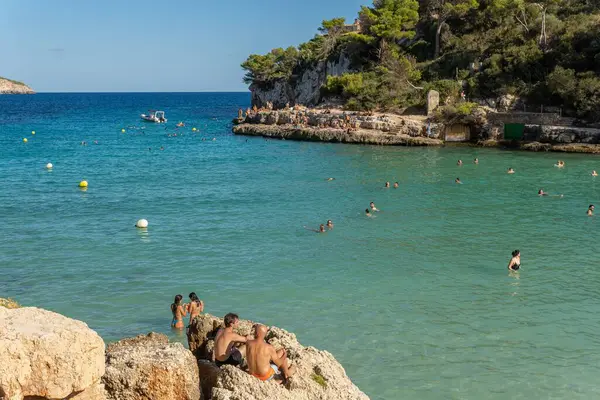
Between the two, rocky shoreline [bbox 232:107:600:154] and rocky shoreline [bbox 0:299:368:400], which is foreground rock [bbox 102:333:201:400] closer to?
rocky shoreline [bbox 0:299:368:400]

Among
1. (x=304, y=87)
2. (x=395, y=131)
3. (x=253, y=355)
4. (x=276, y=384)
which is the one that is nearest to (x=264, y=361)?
(x=253, y=355)

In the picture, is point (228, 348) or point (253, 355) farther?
point (228, 348)

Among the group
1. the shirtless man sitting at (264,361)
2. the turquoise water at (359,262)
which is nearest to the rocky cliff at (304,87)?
the turquoise water at (359,262)

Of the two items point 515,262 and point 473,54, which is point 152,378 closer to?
point 515,262

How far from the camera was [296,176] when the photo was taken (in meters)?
35.5

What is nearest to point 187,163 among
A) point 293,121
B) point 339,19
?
point 293,121

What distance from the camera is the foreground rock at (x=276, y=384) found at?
6.90 m

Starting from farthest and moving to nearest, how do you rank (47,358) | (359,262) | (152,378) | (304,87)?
(304,87)
(359,262)
(152,378)
(47,358)

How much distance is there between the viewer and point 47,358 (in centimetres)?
520

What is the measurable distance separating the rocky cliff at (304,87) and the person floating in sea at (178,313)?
57.7 m

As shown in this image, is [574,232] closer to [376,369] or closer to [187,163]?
[376,369]

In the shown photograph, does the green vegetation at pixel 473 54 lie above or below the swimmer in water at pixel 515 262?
above

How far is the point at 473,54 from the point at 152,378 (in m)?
57.4

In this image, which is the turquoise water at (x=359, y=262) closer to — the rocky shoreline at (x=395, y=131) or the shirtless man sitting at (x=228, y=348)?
the shirtless man sitting at (x=228, y=348)
